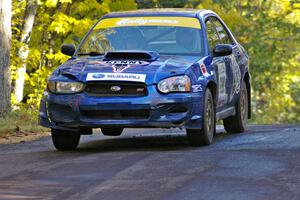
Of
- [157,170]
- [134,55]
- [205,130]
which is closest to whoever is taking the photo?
[157,170]

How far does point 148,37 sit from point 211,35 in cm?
98

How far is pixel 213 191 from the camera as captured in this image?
725cm

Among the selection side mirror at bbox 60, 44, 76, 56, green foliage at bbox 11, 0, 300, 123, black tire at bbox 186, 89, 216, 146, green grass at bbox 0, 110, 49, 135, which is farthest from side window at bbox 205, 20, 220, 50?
green foliage at bbox 11, 0, 300, 123

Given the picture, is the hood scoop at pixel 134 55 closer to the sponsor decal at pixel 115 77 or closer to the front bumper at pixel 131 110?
the sponsor decal at pixel 115 77

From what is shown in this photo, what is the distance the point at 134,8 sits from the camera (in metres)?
24.8

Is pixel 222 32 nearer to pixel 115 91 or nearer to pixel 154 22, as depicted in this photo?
pixel 154 22

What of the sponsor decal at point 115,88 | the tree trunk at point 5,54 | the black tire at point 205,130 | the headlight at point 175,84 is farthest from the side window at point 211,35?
the tree trunk at point 5,54

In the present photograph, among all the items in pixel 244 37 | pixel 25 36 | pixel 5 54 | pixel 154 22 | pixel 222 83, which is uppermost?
pixel 154 22

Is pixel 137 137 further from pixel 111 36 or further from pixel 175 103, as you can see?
pixel 175 103

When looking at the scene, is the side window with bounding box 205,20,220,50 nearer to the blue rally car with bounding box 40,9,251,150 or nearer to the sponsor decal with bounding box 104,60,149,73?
the blue rally car with bounding box 40,9,251,150

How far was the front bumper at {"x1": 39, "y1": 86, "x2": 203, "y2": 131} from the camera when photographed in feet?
34.1

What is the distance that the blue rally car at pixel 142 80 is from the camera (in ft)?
34.2

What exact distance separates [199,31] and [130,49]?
0.94 meters

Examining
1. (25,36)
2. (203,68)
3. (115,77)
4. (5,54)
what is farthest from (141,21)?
(25,36)
